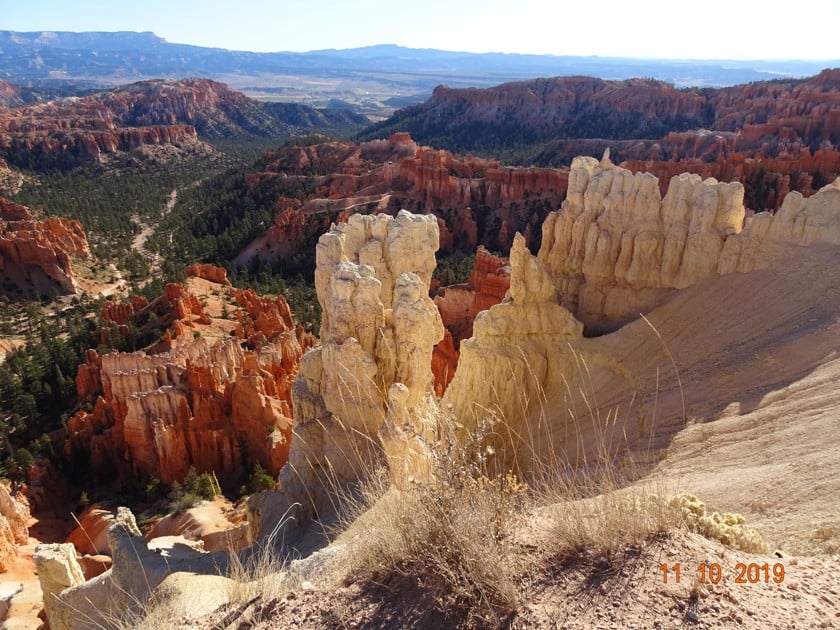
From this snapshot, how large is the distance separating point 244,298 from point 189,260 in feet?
57.9

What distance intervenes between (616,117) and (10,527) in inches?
3543

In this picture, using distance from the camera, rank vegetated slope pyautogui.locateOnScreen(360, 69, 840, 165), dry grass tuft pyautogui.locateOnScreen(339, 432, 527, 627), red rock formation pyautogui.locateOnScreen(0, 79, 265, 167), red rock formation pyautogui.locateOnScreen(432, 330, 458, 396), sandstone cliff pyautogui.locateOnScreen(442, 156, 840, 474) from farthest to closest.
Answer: red rock formation pyautogui.locateOnScreen(0, 79, 265, 167) → vegetated slope pyautogui.locateOnScreen(360, 69, 840, 165) → red rock formation pyautogui.locateOnScreen(432, 330, 458, 396) → sandstone cliff pyautogui.locateOnScreen(442, 156, 840, 474) → dry grass tuft pyautogui.locateOnScreen(339, 432, 527, 627)

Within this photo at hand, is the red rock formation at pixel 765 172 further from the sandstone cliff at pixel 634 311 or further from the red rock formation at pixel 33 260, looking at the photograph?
the red rock formation at pixel 33 260

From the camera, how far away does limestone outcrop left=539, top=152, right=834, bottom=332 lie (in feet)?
34.6

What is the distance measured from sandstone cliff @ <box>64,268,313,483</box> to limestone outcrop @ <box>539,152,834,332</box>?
408 inches

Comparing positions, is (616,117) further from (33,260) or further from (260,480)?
(260,480)

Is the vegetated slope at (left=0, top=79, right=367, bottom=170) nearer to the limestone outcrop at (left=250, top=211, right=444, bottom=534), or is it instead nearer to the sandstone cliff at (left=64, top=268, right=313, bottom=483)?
the sandstone cliff at (left=64, top=268, right=313, bottom=483)

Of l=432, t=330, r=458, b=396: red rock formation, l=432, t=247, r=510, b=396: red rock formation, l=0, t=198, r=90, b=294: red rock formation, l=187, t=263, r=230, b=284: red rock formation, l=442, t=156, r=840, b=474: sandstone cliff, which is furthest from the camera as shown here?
l=0, t=198, r=90, b=294: red rock formation

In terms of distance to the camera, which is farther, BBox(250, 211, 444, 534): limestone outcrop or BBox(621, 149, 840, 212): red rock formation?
BBox(621, 149, 840, 212): red rock formation

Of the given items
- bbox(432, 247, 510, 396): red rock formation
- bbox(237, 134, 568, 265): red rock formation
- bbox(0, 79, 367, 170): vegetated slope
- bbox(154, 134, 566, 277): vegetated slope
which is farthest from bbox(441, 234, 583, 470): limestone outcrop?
bbox(0, 79, 367, 170): vegetated slope

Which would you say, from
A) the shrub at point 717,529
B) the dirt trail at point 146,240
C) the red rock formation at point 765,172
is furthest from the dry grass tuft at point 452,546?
the dirt trail at point 146,240

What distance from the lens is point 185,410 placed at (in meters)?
18.9

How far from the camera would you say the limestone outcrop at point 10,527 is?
13.9 m

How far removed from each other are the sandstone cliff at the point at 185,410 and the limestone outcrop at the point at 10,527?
11.3 ft
